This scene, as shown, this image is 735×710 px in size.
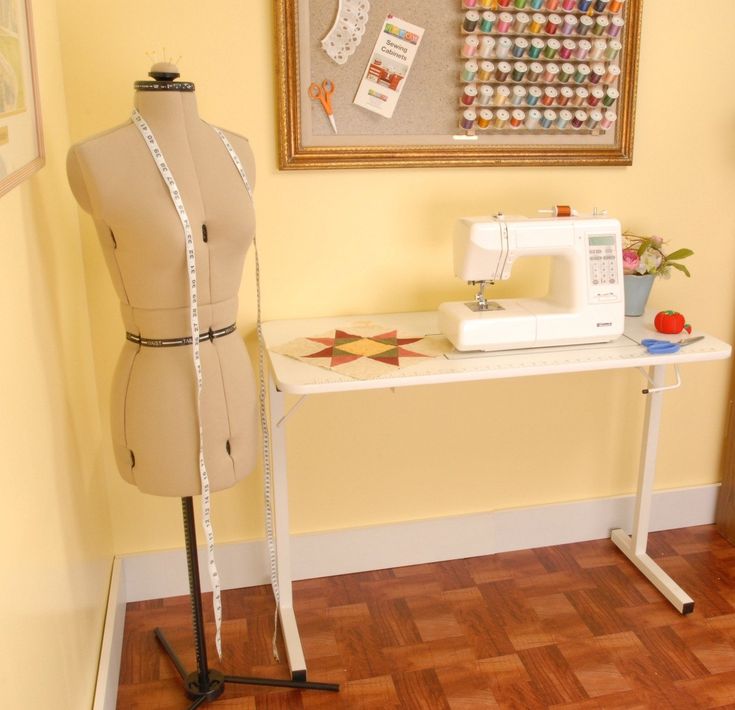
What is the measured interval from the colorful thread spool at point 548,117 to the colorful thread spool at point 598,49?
0.18 metres

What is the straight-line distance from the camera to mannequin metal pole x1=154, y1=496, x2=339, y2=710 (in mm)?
1941

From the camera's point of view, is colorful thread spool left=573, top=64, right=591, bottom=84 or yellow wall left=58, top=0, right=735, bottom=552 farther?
colorful thread spool left=573, top=64, right=591, bottom=84

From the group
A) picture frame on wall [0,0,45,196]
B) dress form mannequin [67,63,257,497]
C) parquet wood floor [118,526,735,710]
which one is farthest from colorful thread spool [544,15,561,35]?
parquet wood floor [118,526,735,710]

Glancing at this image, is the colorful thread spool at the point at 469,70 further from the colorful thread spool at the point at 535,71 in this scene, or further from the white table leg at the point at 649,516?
the white table leg at the point at 649,516

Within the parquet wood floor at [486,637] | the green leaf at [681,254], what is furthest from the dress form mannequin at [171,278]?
the green leaf at [681,254]

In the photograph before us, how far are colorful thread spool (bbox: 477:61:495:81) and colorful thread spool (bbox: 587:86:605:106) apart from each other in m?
0.30

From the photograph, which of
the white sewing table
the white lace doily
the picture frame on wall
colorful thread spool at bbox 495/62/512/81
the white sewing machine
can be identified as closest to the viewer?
the picture frame on wall

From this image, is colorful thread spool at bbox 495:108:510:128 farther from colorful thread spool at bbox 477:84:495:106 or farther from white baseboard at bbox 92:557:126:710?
white baseboard at bbox 92:557:126:710

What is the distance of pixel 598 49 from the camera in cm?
226

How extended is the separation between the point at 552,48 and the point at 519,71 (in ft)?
0.36

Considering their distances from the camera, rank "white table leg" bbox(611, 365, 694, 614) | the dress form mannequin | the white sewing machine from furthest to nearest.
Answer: "white table leg" bbox(611, 365, 694, 614), the white sewing machine, the dress form mannequin

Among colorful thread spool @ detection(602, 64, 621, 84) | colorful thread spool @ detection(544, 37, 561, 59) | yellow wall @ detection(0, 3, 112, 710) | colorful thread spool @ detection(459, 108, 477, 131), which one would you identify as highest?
colorful thread spool @ detection(544, 37, 561, 59)

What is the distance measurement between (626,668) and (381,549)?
805 mm

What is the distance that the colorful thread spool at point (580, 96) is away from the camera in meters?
2.28
